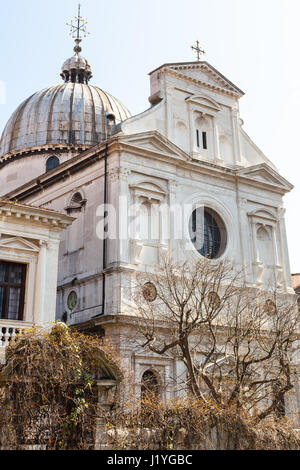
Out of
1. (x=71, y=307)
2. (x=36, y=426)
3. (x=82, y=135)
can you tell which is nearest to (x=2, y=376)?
(x=36, y=426)

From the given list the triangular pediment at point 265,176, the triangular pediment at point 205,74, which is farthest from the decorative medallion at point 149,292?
the triangular pediment at point 205,74

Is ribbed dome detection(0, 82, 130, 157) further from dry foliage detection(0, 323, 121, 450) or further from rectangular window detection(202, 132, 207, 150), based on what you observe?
dry foliage detection(0, 323, 121, 450)

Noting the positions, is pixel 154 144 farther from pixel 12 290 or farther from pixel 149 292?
pixel 12 290

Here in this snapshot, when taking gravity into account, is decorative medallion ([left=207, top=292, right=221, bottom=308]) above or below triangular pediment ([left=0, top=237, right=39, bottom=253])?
below

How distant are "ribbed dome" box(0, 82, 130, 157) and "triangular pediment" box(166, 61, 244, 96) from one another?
33.3ft

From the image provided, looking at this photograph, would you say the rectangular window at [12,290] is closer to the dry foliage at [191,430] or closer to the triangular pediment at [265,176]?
the dry foliage at [191,430]

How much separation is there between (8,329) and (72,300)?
27.0ft

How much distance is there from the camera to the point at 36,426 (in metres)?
14.6

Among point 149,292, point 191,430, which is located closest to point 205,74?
point 149,292

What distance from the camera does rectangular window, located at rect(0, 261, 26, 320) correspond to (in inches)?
875

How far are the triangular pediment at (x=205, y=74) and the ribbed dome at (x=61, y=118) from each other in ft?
33.3

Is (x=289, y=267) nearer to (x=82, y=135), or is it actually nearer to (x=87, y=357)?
(x=82, y=135)

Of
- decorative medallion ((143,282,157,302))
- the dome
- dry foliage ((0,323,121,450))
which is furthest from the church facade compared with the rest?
dry foliage ((0,323,121,450))
